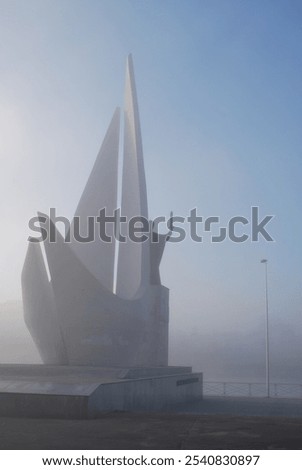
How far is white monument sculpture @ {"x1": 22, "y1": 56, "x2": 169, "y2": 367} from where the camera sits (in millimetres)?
16391

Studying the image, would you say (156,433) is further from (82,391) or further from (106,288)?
(106,288)

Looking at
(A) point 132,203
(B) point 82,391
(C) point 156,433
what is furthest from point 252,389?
(C) point 156,433

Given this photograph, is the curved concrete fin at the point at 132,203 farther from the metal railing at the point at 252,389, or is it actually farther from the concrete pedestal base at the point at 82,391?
the metal railing at the point at 252,389

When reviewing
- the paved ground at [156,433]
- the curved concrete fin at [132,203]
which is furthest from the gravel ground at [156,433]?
the curved concrete fin at [132,203]

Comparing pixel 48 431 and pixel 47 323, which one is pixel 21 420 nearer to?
pixel 48 431

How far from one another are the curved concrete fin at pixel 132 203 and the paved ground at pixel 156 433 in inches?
442

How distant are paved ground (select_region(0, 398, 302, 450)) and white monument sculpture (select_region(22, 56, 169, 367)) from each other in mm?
7809

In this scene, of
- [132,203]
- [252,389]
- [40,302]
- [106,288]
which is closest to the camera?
[106,288]

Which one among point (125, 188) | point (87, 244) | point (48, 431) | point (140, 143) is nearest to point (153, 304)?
point (87, 244)

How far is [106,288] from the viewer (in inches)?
656

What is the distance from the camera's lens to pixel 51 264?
15.6 m

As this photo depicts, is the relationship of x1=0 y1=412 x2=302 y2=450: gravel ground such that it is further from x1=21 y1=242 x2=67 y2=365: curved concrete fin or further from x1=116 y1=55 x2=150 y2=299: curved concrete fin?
x1=116 y1=55 x2=150 y2=299: curved concrete fin

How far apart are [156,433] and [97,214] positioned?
14.4 metres

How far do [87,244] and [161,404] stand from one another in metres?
7.66
